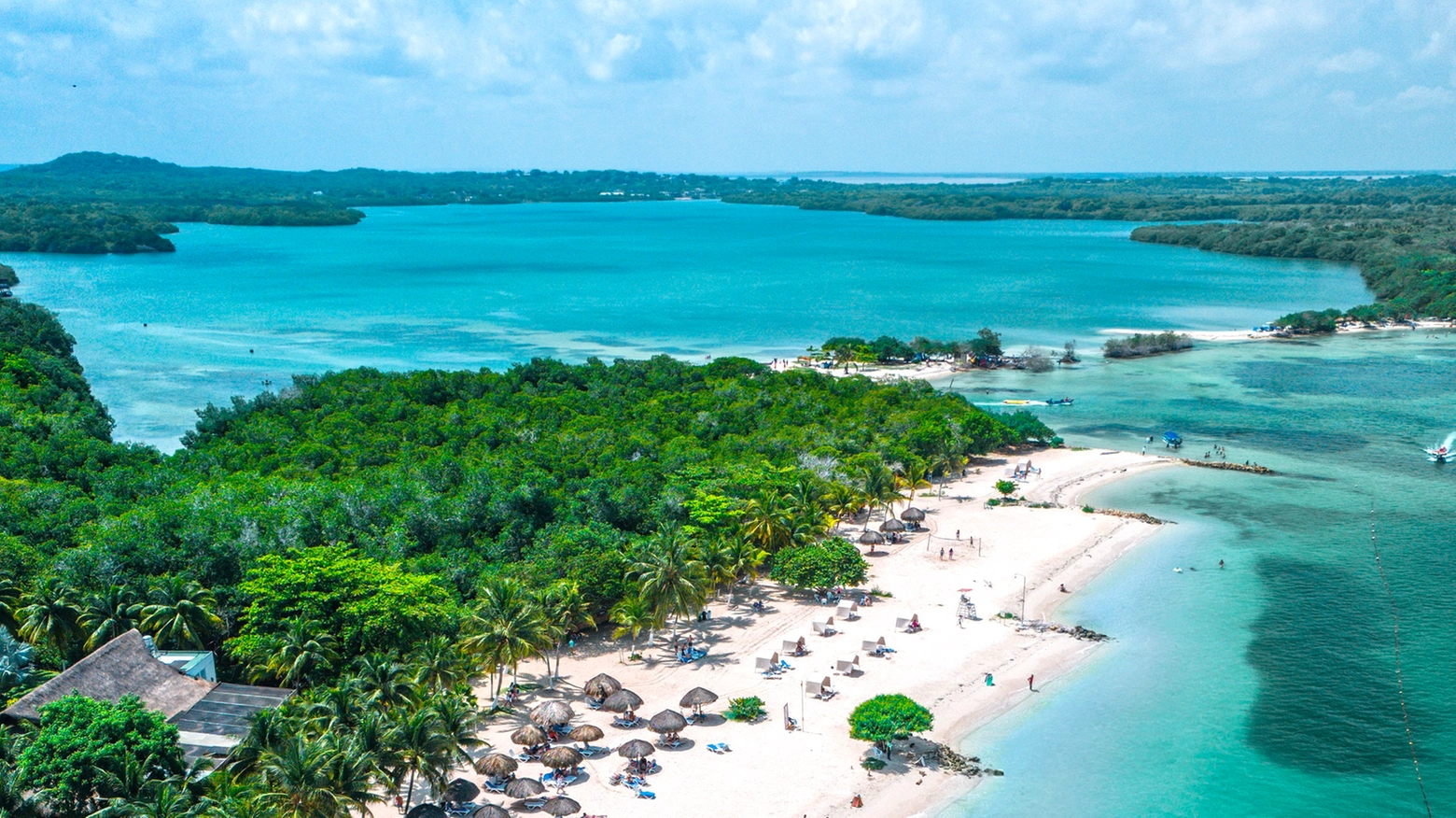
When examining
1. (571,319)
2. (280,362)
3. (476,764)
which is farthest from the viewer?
(571,319)

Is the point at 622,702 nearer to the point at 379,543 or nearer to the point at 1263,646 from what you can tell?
the point at 379,543

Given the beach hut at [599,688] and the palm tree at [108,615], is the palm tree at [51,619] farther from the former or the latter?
the beach hut at [599,688]

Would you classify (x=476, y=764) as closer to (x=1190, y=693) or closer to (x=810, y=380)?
(x=1190, y=693)

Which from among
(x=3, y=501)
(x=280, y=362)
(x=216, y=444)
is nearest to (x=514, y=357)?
(x=280, y=362)

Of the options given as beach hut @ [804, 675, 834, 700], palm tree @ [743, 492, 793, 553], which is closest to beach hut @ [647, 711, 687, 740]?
beach hut @ [804, 675, 834, 700]

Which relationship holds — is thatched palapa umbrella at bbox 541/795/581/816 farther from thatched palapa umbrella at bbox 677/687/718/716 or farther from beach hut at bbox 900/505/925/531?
beach hut at bbox 900/505/925/531

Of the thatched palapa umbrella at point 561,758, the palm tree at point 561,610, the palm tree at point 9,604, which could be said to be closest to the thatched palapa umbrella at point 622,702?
the palm tree at point 561,610
